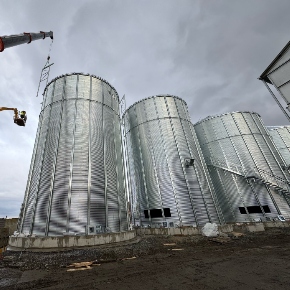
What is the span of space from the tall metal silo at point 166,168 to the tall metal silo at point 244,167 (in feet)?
18.4

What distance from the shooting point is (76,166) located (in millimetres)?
16656

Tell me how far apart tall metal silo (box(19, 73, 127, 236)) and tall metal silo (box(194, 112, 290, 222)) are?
1649 centimetres

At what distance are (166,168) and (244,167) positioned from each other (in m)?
12.6

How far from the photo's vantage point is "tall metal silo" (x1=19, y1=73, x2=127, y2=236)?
48.3ft

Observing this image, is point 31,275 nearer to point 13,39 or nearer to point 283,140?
point 13,39

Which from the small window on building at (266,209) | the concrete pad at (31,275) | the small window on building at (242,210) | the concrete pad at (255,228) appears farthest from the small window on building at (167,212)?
the concrete pad at (31,275)

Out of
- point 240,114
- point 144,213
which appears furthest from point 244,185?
point 144,213

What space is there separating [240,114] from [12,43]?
106 feet

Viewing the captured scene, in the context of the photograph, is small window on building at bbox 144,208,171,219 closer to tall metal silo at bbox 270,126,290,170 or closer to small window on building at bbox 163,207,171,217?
small window on building at bbox 163,207,171,217

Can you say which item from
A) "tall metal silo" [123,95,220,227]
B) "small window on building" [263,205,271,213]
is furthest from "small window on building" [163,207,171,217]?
"small window on building" [263,205,271,213]

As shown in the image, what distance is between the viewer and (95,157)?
17781mm

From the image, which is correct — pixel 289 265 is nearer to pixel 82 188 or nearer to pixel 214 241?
pixel 214 241

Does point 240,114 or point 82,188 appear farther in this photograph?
point 240,114

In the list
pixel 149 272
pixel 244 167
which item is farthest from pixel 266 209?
pixel 149 272
